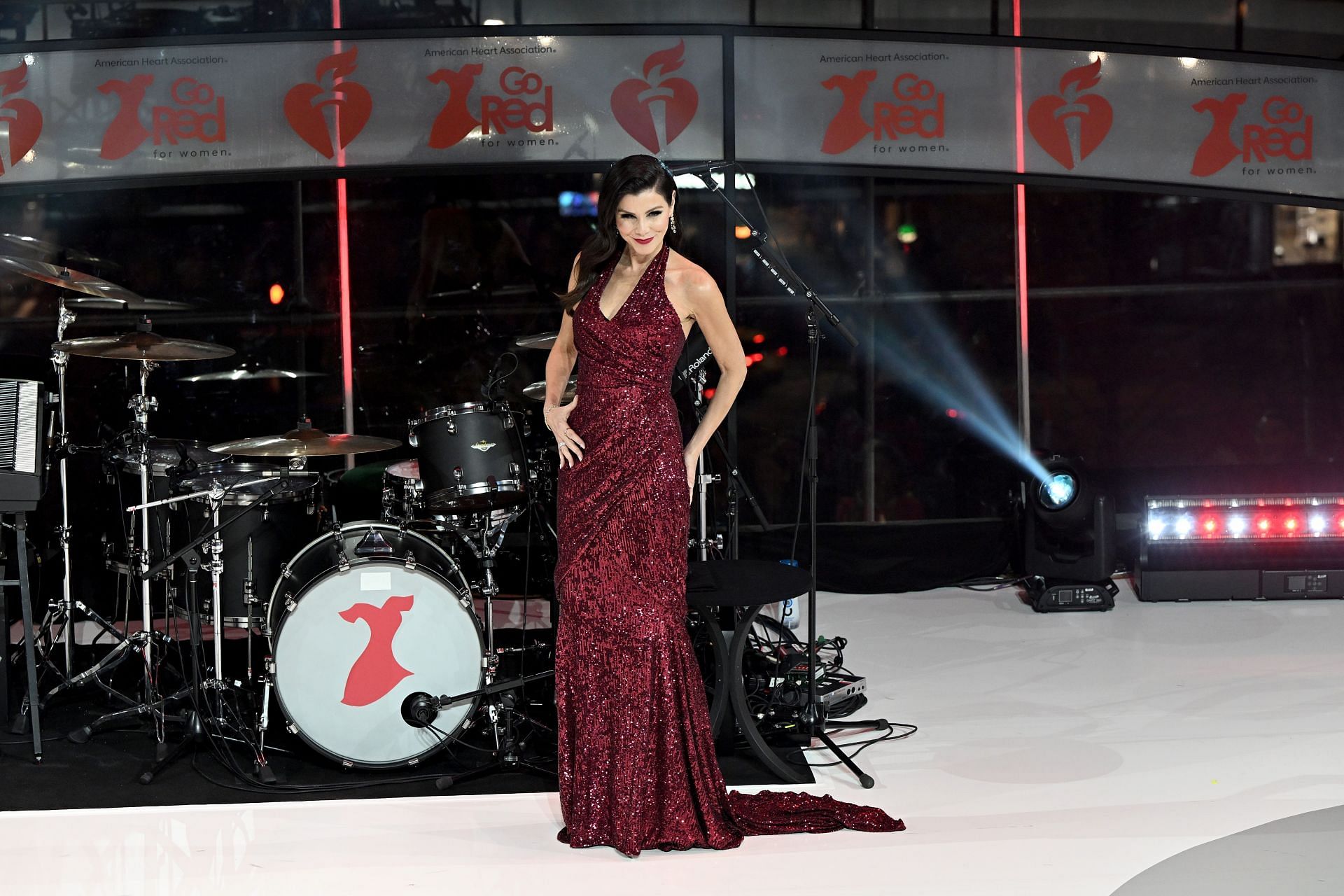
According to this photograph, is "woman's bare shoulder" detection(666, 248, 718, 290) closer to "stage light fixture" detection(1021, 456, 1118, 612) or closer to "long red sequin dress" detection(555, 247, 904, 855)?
"long red sequin dress" detection(555, 247, 904, 855)

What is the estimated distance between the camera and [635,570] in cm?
339

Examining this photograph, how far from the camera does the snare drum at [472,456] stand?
4.21 meters

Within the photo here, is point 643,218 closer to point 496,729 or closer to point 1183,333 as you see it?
point 496,729

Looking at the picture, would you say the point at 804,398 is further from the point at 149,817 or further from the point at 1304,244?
the point at 149,817

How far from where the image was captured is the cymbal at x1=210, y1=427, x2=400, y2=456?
13.5 feet

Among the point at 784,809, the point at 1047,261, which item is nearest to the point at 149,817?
the point at 784,809

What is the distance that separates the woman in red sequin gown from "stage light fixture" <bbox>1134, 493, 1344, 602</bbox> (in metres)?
3.83

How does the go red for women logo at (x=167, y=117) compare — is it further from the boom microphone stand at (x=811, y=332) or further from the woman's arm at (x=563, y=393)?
the woman's arm at (x=563, y=393)

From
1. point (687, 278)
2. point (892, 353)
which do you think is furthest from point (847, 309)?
point (687, 278)

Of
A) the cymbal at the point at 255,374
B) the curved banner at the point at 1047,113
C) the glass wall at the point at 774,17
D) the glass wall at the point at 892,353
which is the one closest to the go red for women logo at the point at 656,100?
the curved banner at the point at 1047,113

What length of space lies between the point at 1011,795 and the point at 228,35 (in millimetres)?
5283

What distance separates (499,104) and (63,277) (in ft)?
8.32

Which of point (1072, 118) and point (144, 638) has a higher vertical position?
point (1072, 118)

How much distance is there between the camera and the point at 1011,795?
3.73m
